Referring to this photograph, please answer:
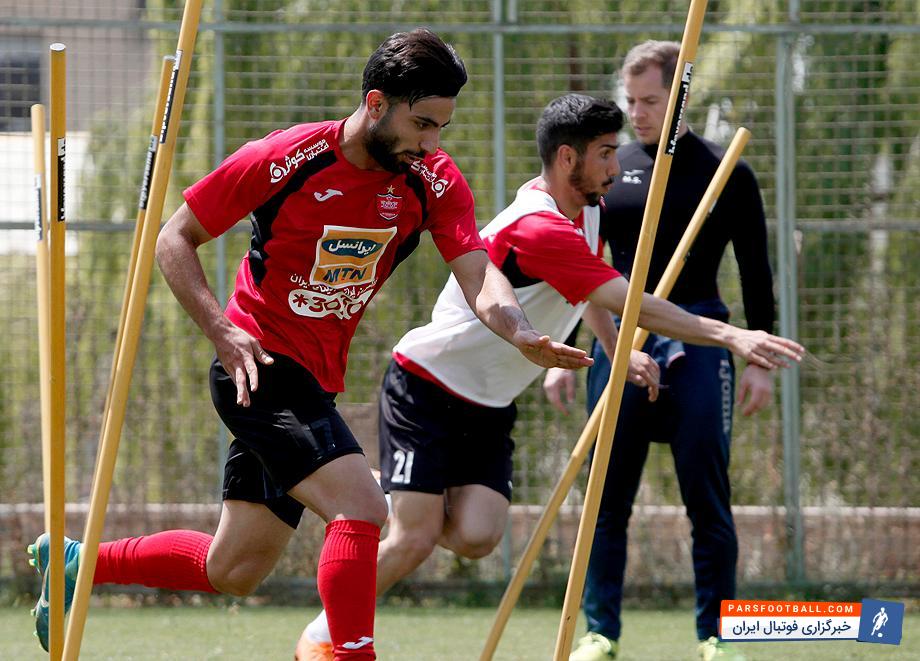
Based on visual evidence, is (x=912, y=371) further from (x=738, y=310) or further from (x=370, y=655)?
(x=370, y=655)

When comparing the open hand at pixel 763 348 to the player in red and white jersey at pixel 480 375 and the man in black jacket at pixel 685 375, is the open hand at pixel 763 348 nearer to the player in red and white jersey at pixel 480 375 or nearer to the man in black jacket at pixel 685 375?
the player in red and white jersey at pixel 480 375

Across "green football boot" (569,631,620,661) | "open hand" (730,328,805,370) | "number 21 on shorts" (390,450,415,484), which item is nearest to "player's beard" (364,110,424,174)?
"open hand" (730,328,805,370)

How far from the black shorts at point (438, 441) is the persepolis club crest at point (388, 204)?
1.06 metres

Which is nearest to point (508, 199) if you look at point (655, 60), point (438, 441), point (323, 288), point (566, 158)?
point (655, 60)

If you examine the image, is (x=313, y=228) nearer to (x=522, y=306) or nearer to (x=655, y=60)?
(x=522, y=306)

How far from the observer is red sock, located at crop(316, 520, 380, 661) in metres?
3.44

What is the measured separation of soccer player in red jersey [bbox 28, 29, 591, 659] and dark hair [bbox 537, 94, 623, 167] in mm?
708

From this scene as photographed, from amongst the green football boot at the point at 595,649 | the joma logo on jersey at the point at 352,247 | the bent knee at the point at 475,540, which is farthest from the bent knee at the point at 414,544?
the joma logo on jersey at the point at 352,247

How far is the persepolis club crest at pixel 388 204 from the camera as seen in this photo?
377cm

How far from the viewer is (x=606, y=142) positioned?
459 cm

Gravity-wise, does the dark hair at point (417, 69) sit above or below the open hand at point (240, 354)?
above

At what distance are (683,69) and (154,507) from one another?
4434 mm

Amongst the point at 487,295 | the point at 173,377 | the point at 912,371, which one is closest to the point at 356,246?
the point at 487,295

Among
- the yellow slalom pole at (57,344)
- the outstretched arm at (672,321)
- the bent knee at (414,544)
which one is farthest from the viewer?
the bent knee at (414,544)
